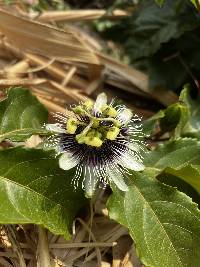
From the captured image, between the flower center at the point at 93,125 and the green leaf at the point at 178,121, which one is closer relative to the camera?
the flower center at the point at 93,125

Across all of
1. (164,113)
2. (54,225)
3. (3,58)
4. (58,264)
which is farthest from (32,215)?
(3,58)

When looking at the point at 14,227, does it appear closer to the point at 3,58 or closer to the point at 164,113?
the point at 164,113

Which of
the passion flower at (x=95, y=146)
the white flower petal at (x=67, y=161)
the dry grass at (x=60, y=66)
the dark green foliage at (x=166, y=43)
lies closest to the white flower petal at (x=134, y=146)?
the passion flower at (x=95, y=146)

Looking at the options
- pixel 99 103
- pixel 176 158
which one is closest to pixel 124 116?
pixel 99 103

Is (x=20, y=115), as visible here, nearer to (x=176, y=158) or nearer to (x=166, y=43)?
(x=176, y=158)

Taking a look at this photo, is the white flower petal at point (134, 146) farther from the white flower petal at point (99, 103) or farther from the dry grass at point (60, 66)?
the dry grass at point (60, 66)
